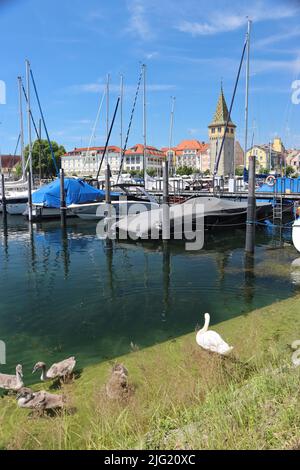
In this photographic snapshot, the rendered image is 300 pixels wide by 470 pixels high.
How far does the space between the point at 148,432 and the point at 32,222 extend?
78.1 ft

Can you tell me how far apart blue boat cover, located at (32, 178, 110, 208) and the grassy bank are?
65.8ft

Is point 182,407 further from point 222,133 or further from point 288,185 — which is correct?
point 222,133

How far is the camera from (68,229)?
78.8 feet

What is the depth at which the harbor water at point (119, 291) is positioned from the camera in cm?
752

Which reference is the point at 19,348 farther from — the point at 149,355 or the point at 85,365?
the point at 149,355

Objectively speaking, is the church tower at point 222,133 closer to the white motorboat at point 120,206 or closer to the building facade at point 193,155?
the building facade at point 193,155

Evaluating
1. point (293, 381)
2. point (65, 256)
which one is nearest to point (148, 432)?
point (293, 381)

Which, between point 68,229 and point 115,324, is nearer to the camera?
point 115,324

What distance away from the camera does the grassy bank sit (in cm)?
361

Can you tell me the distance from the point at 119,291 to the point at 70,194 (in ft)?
53.2

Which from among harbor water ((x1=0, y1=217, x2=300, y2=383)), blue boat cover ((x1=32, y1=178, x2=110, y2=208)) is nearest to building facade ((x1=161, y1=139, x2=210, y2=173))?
blue boat cover ((x1=32, y1=178, x2=110, y2=208))

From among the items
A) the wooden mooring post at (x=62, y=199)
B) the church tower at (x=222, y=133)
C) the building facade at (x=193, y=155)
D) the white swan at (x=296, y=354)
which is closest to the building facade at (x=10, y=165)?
the wooden mooring post at (x=62, y=199)

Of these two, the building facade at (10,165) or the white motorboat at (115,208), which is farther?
the building facade at (10,165)

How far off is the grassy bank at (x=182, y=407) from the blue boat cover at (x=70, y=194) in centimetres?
2004
